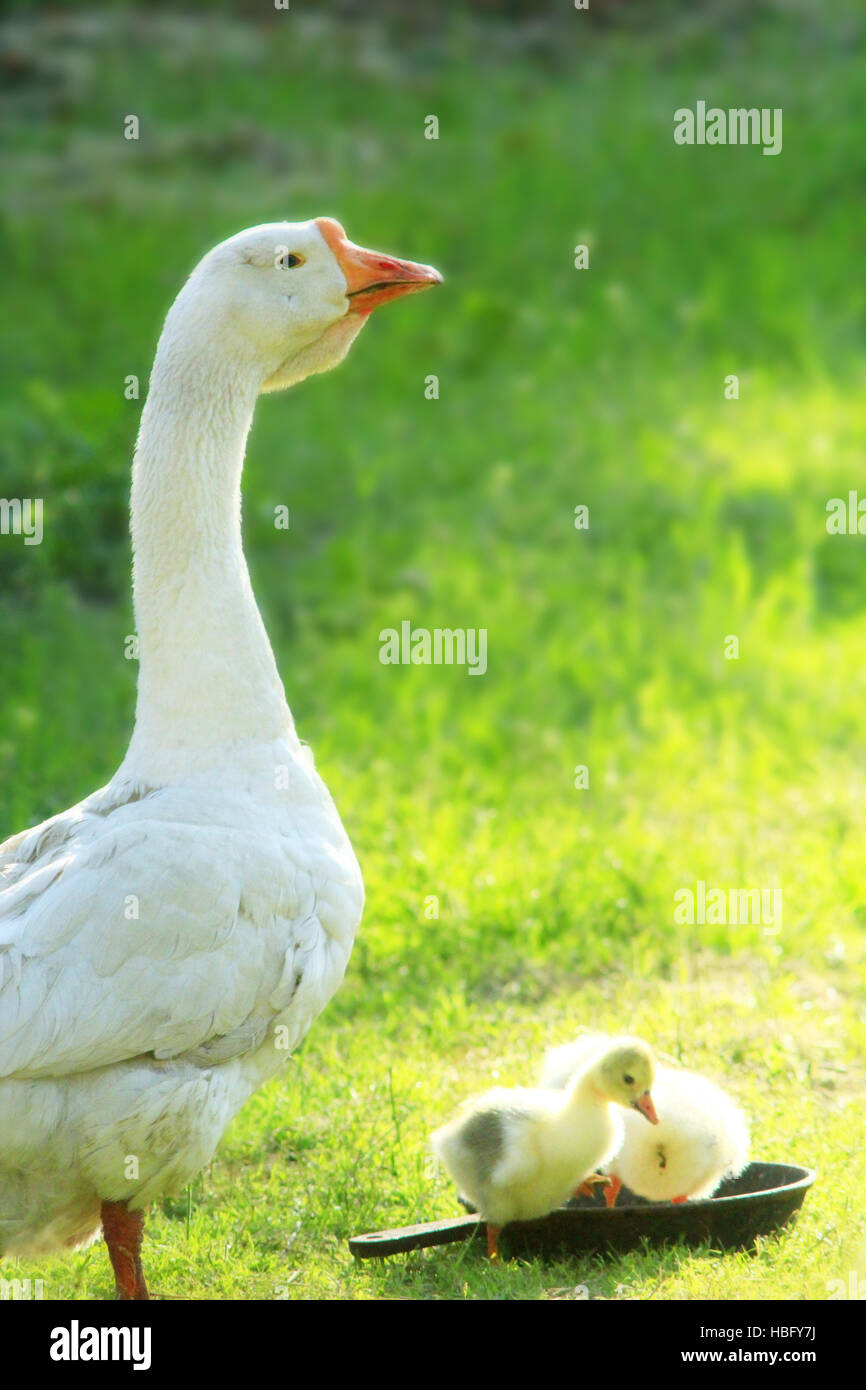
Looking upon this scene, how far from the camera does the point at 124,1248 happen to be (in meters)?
4.11

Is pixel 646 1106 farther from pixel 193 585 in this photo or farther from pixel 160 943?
pixel 193 585

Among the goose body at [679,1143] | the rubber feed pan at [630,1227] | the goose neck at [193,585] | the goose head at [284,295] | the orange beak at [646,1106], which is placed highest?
the goose head at [284,295]

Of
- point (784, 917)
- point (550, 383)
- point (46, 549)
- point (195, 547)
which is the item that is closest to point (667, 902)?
point (784, 917)

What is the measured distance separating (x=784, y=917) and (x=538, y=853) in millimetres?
983

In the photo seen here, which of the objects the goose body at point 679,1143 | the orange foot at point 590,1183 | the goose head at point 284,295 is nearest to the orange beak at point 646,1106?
the goose body at point 679,1143

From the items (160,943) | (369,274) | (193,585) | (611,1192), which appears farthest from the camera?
(611,1192)

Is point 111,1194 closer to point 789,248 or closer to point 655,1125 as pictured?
point 655,1125

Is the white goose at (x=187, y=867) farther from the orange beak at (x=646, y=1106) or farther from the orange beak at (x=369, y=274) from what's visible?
the orange beak at (x=646, y=1106)

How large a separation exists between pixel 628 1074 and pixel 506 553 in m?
5.45

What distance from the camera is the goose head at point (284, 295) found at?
4367mm

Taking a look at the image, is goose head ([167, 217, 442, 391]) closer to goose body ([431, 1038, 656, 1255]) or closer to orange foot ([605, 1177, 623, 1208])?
goose body ([431, 1038, 656, 1255])

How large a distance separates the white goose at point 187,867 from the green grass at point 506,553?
0.64 metres

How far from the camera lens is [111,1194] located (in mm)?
4043

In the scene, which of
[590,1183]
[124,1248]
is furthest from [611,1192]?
[124,1248]
